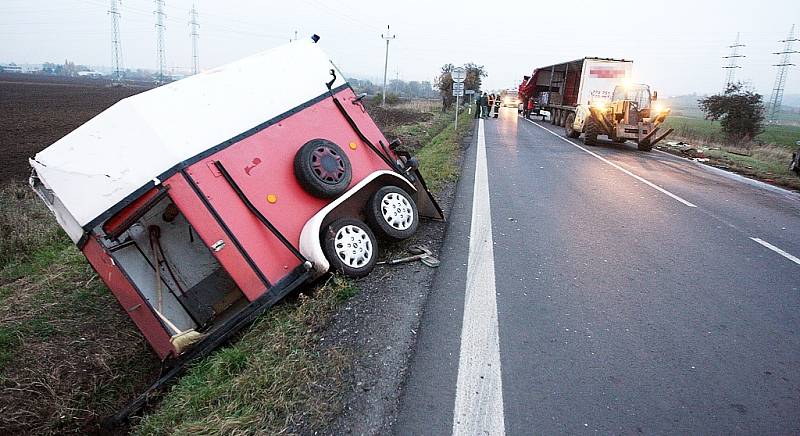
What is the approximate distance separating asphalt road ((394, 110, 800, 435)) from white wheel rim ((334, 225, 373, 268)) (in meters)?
0.73

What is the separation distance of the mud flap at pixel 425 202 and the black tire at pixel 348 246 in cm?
132

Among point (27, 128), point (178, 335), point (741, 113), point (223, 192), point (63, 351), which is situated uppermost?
point (27, 128)

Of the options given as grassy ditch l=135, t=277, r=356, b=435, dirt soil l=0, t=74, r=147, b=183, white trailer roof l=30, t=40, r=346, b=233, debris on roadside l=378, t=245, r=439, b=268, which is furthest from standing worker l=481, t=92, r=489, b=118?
grassy ditch l=135, t=277, r=356, b=435

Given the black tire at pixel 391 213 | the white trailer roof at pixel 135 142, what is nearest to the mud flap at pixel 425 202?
the black tire at pixel 391 213

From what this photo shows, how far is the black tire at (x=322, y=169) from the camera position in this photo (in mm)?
4020

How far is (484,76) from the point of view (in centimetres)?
→ 4466

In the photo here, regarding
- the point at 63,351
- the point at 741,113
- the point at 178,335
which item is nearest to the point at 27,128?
the point at 63,351

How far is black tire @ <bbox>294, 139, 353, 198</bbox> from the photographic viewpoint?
4020 mm

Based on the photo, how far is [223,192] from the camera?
3533 millimetres

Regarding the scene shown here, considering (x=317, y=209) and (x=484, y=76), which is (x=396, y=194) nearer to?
(x=317, y=209)

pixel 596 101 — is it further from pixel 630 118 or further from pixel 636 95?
pixel 630 118

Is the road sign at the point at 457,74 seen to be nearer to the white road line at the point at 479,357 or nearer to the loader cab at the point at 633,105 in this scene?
the loader cab at the point at 633,105

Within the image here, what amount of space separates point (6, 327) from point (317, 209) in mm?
3077

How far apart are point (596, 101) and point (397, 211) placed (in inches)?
600
